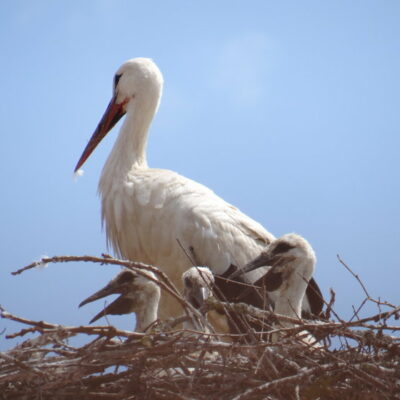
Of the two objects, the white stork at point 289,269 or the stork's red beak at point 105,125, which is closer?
the white stork at point 289,269

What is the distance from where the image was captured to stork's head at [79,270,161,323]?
16.6 ft

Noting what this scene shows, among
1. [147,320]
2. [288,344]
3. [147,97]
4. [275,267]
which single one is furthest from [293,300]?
[147,97]

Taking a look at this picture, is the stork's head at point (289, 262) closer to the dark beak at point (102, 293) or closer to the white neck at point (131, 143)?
the dark beak at point (102, 293)

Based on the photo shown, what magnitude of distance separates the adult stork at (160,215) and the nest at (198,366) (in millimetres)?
2092

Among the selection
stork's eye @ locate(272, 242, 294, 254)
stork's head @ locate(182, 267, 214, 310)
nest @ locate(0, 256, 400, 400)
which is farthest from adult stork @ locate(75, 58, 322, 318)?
nest @ locate(0, 256, 400, 400)

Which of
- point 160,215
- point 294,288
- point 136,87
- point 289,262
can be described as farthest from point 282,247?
point 136,87

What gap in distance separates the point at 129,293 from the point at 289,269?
2.61 feet

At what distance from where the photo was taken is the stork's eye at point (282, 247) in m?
5.08

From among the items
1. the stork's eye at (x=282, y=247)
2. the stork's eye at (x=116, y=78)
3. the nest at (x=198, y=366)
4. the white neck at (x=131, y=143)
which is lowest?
the nest at (x=198, y=366)

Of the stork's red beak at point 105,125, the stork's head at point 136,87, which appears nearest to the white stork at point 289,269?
the stork's head at point 136,87

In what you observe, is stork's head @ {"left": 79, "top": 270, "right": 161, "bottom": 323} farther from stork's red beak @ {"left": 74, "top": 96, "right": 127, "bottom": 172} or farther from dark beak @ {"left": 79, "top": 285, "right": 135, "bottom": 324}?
stork's red beak @ {"left": 74, "top": 96, "right": 127, "bottom": 172}

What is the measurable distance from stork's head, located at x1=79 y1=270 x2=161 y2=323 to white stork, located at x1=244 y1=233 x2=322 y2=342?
57 cm

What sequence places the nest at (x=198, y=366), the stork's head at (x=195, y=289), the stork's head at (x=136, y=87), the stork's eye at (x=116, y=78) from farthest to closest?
1. the stork's eye at (x=116, y=78)
2. the stork's head at (x=136, y=87)
3. the stork's head at (x=195, y=289)
4. the nest at (x=198, y=366)

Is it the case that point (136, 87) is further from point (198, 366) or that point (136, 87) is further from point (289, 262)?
point (198, 366)
